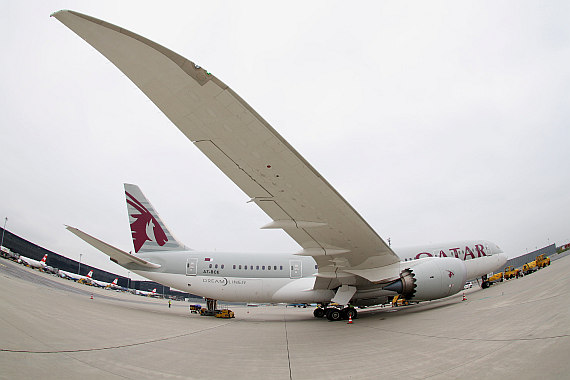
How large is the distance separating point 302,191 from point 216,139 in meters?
2.28

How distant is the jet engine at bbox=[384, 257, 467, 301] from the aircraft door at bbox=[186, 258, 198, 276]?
9161mm

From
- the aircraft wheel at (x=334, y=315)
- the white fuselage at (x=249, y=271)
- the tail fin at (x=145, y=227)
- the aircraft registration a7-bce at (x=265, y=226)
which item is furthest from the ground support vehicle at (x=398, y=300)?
the tail fin at (x=145, y=227)

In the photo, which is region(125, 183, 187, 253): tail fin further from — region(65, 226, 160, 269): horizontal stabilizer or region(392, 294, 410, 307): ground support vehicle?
region(392, 294, 410, 307): ground support vehicle

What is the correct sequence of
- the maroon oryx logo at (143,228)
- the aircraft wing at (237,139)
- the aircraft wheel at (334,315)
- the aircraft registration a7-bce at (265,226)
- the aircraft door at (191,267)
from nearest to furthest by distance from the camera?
the aircraft wing at (237,139), the aircraft registration a7-bce at (265,226), the aircraft wheel at (334,315), the aircraft door at (191,267), the maroon oryx logo at (143,228)

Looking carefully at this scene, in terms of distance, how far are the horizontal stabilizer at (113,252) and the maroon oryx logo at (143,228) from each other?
1.40m

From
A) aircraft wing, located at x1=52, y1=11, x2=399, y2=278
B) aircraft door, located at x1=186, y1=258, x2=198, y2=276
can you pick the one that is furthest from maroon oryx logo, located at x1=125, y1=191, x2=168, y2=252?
aircraft wing, located at x1=52, y1=11, x2=399, y2=278

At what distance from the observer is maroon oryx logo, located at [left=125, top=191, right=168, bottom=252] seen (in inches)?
618

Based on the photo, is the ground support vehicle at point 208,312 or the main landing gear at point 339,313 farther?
the ground support vehicle at point 208,312

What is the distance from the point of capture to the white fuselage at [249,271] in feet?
47.0

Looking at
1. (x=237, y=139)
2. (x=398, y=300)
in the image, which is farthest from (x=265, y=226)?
(x=398, y=300)

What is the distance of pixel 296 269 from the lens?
1452 cm

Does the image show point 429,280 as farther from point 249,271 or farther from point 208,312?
point 208,312

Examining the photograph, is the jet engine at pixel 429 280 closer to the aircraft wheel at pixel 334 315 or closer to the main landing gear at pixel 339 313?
the main landing gear at pixel 339 313

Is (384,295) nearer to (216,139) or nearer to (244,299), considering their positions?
(244,299)
